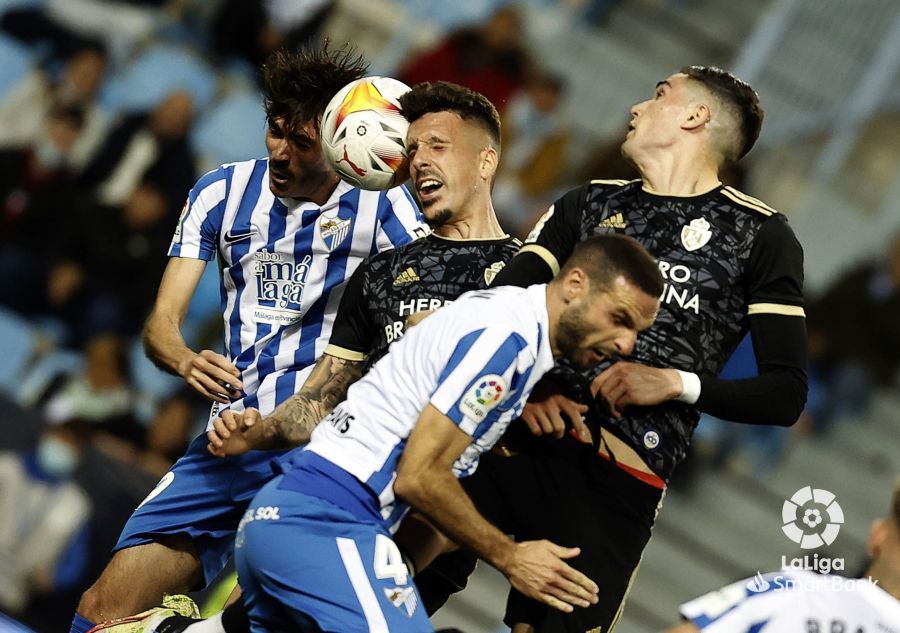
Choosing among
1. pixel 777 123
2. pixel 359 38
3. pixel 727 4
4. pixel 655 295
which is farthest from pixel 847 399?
pixel 655 295

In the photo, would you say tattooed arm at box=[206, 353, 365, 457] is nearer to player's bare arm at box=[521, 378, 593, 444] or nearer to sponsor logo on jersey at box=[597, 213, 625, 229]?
player's bare arm at box=[521, 378, 593, 444]

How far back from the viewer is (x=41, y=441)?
8.13m

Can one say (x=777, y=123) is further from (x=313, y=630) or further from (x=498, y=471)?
(x=313, y=630)

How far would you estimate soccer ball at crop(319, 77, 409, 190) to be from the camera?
15.7ft

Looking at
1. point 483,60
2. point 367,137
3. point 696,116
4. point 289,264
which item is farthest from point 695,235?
point 483,60

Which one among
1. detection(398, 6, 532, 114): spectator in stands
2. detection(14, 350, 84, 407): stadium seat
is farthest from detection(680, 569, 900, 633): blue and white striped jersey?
detection(398, 6, 532, 114): spectator in stands

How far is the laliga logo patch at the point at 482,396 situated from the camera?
3.64 m

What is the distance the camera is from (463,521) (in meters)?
3.73

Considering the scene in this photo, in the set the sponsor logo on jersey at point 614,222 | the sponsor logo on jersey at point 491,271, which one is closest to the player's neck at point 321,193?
the sponsor logo on jersey at point 491,271

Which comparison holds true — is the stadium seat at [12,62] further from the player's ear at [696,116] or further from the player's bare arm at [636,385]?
the player's bare arm at [636,385]

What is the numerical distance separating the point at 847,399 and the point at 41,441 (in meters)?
5.44

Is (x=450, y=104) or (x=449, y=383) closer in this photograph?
(x=449, y=383)

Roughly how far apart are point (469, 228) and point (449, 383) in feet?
3.87

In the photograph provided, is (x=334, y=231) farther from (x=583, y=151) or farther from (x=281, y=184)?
(x=583, y=151)
